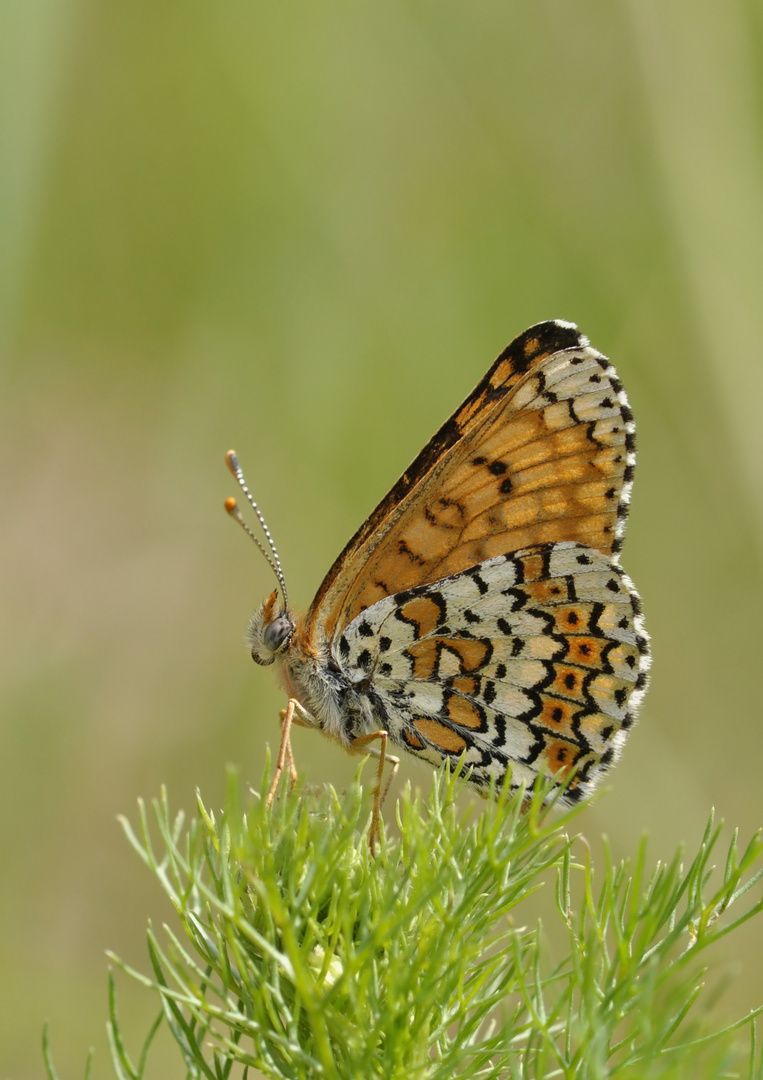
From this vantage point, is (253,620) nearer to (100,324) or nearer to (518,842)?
(518,842)

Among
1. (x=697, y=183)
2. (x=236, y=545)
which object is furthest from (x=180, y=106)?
(x=697, y=183)

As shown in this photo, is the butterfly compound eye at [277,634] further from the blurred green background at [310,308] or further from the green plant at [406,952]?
the blurred green background at [310,308]

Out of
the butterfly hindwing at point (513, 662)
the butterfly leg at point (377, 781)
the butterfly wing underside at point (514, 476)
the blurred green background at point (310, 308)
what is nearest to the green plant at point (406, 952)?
the butterfly leg at point (377, 781)

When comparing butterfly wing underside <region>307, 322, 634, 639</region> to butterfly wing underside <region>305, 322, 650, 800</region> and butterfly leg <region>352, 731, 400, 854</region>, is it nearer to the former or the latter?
butterfly wing underside <region>305, 322, 650, 800</region>

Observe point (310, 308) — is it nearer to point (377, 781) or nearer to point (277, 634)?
point (277, 634)

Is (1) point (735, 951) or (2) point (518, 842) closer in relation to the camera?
(2) point (518, 842)
